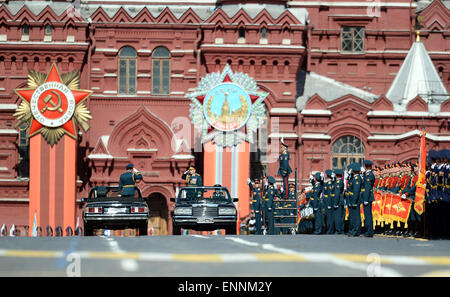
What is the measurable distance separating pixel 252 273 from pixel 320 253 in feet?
10.1

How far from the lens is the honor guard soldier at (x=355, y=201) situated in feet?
68.3

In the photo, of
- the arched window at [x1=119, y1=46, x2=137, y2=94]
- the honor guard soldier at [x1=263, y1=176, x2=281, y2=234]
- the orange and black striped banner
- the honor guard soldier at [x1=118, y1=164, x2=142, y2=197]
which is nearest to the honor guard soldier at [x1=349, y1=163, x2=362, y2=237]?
the honor guard soldier at [x1=118, y1=164, x2=142, y2=197]

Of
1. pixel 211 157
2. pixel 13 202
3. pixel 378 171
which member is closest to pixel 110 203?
pixel 378 171

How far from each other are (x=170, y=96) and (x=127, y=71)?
2.38 m

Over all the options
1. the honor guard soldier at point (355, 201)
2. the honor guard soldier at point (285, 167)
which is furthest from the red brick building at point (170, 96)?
the honor guard soldier at point (355, 201)

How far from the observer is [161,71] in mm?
41938

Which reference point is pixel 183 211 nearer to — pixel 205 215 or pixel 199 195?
pixel 205 215

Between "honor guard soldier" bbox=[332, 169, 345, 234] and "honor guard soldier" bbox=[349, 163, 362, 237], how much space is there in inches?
70.4

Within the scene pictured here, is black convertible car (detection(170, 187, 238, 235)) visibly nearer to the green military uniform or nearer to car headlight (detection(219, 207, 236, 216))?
car headlight (detection(219, 207, 236, 216))

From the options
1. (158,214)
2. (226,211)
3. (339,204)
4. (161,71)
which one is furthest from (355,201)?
(161,71)

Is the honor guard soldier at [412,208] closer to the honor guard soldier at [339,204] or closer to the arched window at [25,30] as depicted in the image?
the honor guard soldier at [339,204]

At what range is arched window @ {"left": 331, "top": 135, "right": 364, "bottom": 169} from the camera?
134 feet
